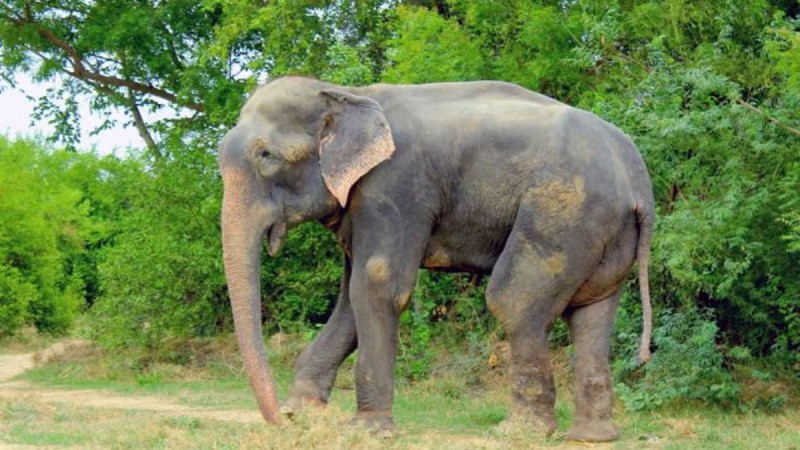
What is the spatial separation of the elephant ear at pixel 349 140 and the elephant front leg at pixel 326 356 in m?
1.05

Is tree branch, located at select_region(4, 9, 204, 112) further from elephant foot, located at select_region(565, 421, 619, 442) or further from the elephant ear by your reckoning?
elephant foot, located at select_region(565, 421, 619, 442)

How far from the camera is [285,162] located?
9.76 meters

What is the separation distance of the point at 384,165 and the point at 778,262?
4.00m

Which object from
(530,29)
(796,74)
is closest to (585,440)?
(796,74)

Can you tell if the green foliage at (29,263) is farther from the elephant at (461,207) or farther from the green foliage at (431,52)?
the elephant at (461,207)

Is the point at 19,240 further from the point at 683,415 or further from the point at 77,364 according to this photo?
the point at 683,415

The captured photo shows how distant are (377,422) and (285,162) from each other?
6.50 feet

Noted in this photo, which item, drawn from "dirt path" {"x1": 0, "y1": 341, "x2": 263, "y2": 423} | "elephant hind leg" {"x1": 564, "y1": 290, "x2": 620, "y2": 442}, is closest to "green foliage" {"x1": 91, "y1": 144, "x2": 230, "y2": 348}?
"dirt path" {"x1": 0, "y1": 341, "x2": 263, "y2": 423}

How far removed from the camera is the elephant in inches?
382

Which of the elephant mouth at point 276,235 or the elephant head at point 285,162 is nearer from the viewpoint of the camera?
the elephant head at point 285,162

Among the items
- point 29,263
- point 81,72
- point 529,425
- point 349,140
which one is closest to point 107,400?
point 349,140

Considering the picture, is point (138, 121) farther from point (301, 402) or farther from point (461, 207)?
point (461, 207)

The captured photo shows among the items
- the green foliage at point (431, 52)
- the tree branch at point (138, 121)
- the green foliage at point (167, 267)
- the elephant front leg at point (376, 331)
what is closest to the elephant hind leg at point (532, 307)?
the elephant front leg at point (376, 331)

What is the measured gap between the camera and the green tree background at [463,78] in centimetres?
1178
